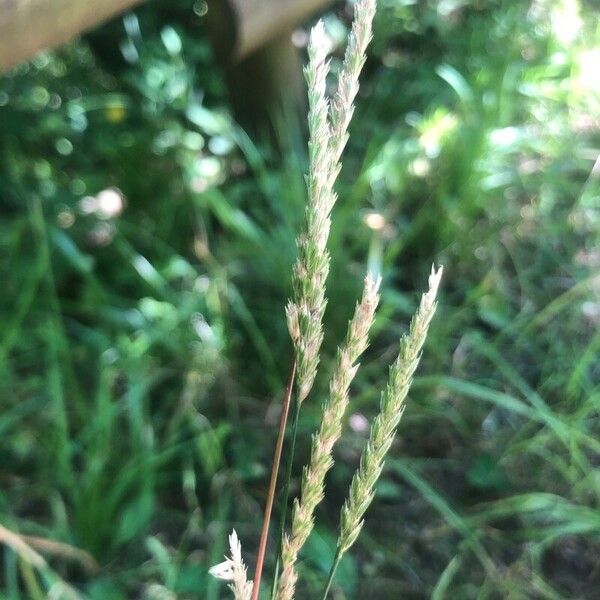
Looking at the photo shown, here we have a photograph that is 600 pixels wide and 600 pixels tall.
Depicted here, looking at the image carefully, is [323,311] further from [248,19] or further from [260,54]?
[260,54]

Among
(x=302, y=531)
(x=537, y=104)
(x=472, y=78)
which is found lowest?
(x=537, y=104)

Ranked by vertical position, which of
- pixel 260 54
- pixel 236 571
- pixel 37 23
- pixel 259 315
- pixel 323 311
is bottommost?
pixel 259 315

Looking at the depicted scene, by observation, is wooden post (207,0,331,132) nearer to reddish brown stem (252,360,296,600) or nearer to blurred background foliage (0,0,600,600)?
blurred background foliage (0,0,600,600)

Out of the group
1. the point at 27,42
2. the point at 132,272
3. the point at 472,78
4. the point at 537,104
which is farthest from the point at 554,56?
the point at 27,42

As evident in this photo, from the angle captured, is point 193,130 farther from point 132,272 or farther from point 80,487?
point 80,487

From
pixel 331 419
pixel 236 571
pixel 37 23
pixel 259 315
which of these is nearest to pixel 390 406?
pixel 331 419

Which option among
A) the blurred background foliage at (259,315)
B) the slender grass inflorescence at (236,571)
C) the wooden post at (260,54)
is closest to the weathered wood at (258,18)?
the wooden post at (260,54)
